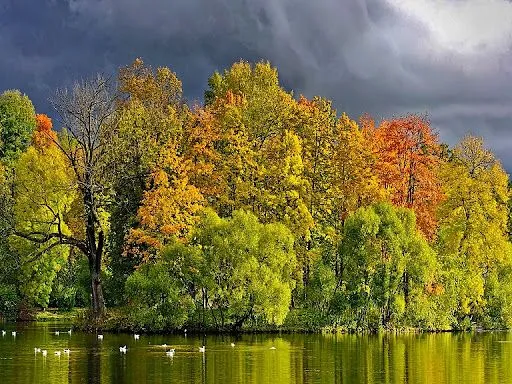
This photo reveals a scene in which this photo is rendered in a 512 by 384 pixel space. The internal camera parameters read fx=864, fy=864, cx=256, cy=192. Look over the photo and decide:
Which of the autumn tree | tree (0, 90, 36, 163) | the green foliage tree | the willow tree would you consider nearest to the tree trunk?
the willow tree

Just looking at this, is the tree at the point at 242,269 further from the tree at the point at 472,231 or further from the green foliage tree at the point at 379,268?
the tree at the point at 472,231

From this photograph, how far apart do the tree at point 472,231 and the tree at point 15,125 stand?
5196cm

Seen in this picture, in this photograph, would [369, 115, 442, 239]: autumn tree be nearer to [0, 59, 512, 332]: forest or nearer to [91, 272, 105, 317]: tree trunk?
[0, 59, 512, 332]: forest

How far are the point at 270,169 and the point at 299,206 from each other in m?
3.53

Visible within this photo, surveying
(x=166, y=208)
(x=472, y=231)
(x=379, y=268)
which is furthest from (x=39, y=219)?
(x=472, y=231)

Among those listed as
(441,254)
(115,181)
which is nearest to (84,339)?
(115,181)

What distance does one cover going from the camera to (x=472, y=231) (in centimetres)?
6875

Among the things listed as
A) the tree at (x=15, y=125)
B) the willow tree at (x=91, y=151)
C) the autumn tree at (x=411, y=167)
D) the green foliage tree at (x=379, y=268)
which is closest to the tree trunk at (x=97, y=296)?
the willow tree at (x=91, y=151)

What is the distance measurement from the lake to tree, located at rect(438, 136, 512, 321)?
983cm

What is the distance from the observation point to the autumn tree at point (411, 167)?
6881cm

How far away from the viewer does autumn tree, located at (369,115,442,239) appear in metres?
68.8

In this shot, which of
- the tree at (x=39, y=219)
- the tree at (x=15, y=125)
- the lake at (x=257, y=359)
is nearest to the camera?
the lake at (x=257, y=359)

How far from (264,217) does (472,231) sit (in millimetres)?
17383

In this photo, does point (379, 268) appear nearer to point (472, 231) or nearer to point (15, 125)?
point (472, 231)
